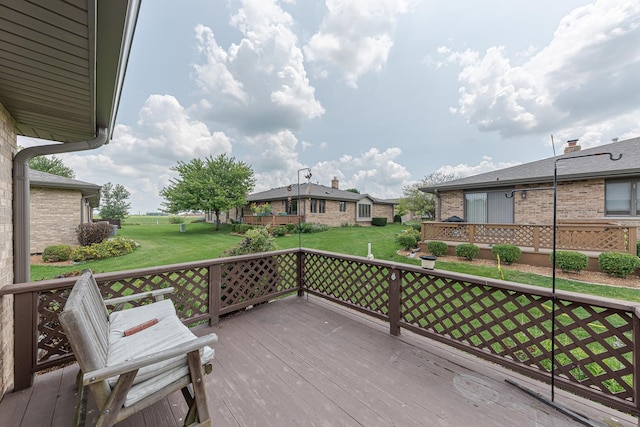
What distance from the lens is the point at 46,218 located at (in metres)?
9.38

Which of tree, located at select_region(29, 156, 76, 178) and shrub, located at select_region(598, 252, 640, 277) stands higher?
tree, located at select_region(29, 156, 76, 178)

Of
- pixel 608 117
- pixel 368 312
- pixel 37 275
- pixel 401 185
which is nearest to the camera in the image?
pixel 368 312

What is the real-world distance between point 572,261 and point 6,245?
10.5 m

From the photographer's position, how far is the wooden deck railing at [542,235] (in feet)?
21.2

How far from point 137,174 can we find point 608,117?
75.4 ft

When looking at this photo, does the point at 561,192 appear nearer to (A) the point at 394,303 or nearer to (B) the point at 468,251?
(B) the point at 468,251

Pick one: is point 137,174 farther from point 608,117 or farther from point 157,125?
point 608,117

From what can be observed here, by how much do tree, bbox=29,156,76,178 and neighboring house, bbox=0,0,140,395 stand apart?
3507 cm

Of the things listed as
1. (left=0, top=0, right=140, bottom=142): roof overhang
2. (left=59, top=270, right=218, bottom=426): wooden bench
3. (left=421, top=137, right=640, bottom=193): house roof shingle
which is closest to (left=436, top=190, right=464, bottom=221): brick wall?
(left=421, top=137, right=640, bottom=193): house roof shingle

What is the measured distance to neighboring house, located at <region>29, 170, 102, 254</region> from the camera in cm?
911

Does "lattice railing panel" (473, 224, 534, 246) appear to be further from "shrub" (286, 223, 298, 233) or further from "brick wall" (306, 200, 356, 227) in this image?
"brick wall" (306, 200, 356, 227)

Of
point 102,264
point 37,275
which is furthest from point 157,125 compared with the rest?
point 37,275

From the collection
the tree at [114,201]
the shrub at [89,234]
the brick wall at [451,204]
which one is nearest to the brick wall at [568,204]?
the brick wall at [451,204]

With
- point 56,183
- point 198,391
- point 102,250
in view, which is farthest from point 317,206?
point 198,391
